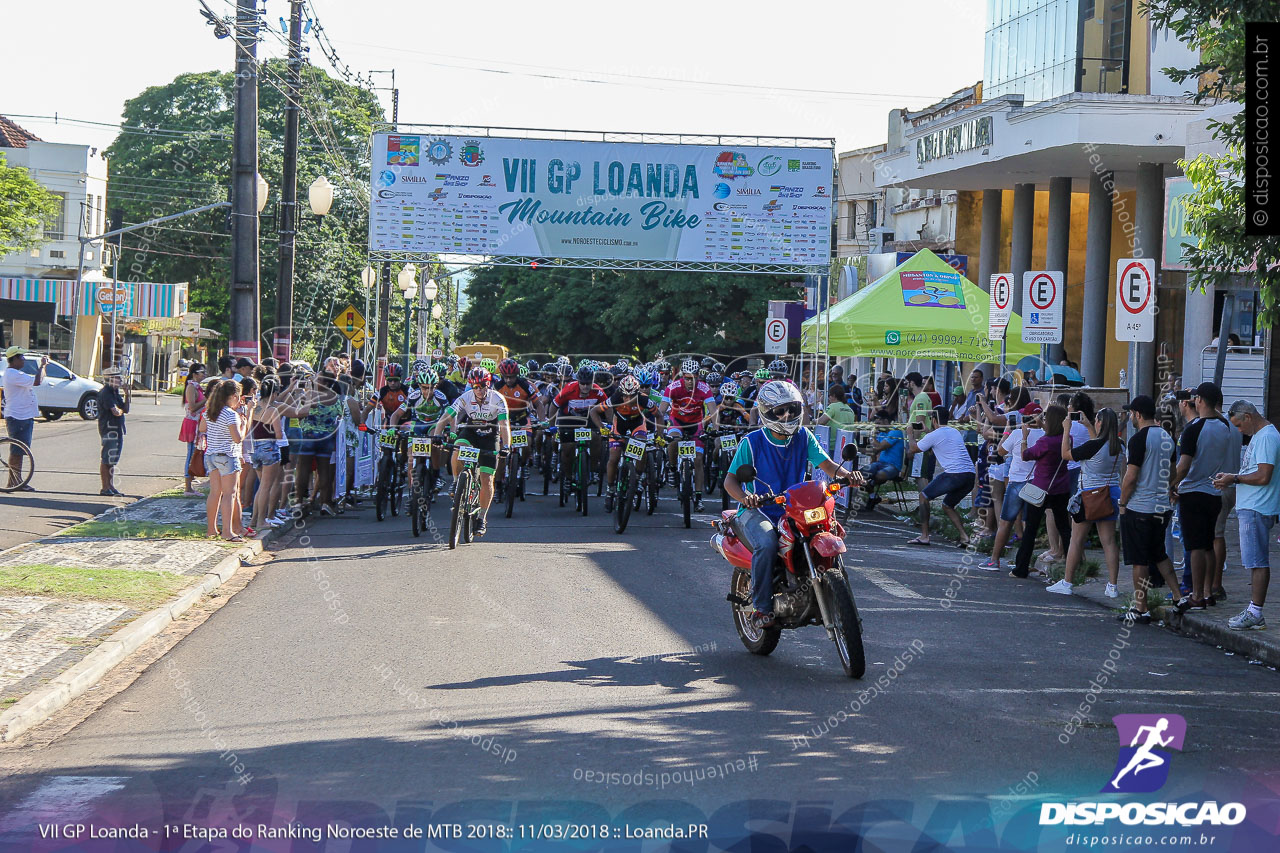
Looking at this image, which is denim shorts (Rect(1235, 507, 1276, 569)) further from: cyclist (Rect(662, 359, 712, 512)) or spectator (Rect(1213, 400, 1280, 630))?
cyclist (Rect(662, 359, 712, 512))

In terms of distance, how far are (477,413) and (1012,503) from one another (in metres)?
5.84

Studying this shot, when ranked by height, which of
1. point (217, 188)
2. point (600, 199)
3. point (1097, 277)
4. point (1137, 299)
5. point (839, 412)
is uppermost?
point (217, 188)

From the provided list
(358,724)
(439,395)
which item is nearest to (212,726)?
(358,724)

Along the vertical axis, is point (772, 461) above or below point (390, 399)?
below

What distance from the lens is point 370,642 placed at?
32.4 feet

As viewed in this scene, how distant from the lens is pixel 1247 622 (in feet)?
36.7

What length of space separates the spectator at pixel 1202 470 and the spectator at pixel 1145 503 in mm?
153

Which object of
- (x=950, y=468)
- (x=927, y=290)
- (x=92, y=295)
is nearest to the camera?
(x=950, y=468)

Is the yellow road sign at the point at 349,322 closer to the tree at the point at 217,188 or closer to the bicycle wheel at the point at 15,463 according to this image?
the bicycle wheel at the point at 15,463

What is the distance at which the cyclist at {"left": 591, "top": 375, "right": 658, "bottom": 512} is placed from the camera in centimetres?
1812

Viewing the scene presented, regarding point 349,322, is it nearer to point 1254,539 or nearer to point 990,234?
point 990,234

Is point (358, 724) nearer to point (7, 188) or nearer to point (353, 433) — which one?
point (353, 433)

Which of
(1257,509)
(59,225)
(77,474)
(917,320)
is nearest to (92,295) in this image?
(59,225)

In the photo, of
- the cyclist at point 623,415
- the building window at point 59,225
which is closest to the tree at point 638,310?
the building window at point 59,225
